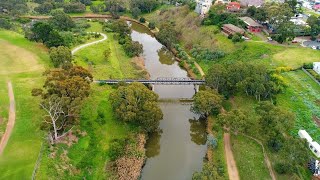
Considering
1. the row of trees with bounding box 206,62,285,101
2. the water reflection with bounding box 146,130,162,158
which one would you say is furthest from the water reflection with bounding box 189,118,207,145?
the row of trees with bounding box 206,62,285,101

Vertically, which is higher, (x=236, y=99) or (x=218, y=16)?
(x=218, y=16)

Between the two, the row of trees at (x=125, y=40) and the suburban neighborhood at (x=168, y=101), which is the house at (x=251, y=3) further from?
the row of trees at (x=125, y=40)

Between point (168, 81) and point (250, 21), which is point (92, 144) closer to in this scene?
point (168, 81)

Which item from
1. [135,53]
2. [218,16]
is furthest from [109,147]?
[218,16]

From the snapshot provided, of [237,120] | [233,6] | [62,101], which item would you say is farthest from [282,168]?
[233,6]

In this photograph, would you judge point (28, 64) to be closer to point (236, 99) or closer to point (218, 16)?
point (236, 99)

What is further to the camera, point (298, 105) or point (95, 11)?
point (95, 11)

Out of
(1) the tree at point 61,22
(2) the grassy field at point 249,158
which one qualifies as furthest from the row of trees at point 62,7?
(2) the grassy field at point 249,158
